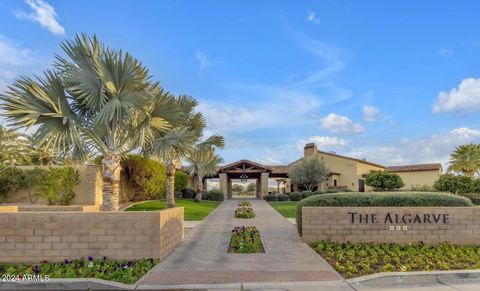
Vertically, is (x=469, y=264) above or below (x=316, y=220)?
below

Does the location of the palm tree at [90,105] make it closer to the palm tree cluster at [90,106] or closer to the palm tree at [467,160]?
the palm tree cluster at [90,106]

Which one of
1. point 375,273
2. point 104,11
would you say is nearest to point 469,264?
point 375,273

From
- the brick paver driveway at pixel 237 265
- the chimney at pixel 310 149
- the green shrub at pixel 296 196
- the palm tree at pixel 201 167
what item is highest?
→ the chimney at pixel 310 149

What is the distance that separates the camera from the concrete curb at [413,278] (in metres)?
6.42

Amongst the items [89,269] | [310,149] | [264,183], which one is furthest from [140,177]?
[310,149]

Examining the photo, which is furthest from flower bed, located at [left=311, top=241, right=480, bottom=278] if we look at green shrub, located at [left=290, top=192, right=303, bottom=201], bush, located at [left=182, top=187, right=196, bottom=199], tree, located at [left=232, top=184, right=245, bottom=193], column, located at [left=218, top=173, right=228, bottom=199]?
tree, located at [left=232, top=184, right=245, bottom=193]

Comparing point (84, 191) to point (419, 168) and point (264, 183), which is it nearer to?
point (264, 183)

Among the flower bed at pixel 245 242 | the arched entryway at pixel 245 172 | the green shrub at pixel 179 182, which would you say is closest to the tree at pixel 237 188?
the arched entryway at pixel 245 172

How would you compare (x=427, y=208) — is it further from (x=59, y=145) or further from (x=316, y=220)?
(x=59, y=145)

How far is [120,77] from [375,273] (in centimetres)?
787

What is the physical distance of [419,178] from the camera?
133 ft

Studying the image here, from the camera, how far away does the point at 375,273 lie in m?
6.72

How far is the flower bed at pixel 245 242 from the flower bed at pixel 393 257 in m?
1.55

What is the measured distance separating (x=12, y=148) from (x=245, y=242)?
22.5 m
